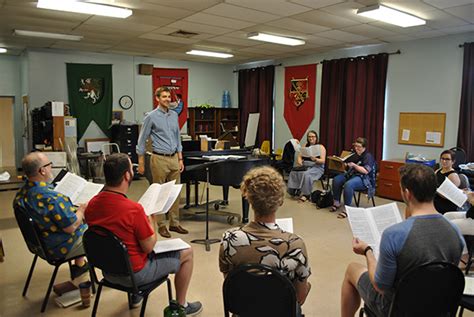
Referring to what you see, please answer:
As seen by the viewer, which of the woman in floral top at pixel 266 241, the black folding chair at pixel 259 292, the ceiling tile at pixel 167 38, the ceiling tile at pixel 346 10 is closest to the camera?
the black folding chair at pixel 259 292

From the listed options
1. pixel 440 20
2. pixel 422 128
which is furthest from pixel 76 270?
pixel 422 128

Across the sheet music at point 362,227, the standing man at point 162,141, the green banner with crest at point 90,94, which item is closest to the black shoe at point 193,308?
the sheet music at point 362,227

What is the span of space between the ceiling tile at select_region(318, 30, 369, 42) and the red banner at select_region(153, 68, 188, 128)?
13.7 feet

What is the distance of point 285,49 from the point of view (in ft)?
24.8

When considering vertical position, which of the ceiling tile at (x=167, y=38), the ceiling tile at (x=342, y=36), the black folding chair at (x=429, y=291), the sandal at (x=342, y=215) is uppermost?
the ceiling tile at (x=342, y=36)

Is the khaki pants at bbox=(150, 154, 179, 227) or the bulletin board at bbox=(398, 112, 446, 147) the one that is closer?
the khaki pants at bbox=(150, 154, 179, 227)

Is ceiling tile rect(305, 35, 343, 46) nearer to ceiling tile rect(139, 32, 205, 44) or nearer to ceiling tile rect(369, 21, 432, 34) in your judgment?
ceiling tile rect(369, 21, 432, 34)

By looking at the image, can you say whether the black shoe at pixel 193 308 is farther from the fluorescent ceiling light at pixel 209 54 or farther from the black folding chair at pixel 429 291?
the fluorescent ceiling light at pixel 209 54

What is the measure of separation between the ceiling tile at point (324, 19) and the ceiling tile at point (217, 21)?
31.6 inches

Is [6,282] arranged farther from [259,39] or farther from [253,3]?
[259,39]

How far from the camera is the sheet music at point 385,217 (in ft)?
6.99

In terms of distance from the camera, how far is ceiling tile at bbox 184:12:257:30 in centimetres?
495

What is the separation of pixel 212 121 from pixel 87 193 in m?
6.99

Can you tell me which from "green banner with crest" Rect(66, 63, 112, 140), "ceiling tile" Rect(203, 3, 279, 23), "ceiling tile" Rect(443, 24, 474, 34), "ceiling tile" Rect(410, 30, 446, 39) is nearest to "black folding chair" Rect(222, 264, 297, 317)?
"ceiling tile" Rect(203, 3, 279, 23)
